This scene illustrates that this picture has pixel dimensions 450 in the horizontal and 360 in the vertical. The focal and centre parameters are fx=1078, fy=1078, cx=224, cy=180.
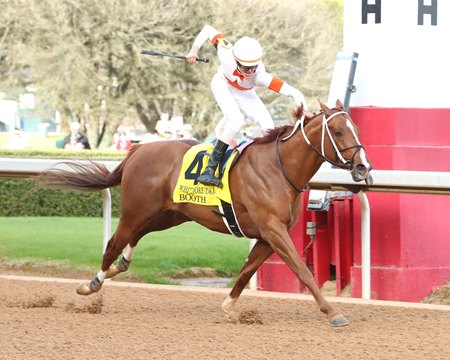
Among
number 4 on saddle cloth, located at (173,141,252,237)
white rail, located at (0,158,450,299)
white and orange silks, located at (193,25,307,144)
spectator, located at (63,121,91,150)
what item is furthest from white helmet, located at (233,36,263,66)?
spectator, located at (63,121,91,150)

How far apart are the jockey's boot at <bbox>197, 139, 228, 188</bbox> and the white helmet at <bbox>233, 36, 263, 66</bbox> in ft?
1.86

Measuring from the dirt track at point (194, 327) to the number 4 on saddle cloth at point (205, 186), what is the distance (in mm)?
666

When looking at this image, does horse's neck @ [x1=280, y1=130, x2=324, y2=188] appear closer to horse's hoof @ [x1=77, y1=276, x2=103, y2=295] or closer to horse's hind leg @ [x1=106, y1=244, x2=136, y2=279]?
horse's hind leg @ [x1=106, y1=244, x2=136, y2=279]

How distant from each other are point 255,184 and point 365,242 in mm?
1431

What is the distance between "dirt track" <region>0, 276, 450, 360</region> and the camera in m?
5.77

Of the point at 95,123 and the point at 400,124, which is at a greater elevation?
the point at 400,124

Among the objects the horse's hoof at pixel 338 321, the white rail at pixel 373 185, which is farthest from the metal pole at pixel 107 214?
the horse's hoof at pixel 338 321

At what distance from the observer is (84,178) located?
8.23 meters

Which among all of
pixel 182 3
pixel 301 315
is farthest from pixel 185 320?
pixel 182 3

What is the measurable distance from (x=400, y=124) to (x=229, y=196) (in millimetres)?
2167

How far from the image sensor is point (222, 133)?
7332 millimetres

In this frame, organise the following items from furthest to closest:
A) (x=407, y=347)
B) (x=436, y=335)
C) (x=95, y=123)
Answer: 1. (x=95, y=123)
2. (x=436, y=335)
3. (x=407, y=347)

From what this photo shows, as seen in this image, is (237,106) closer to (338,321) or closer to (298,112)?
(298,112)

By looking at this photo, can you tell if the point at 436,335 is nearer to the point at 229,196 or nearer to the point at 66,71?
the point at 229,196
